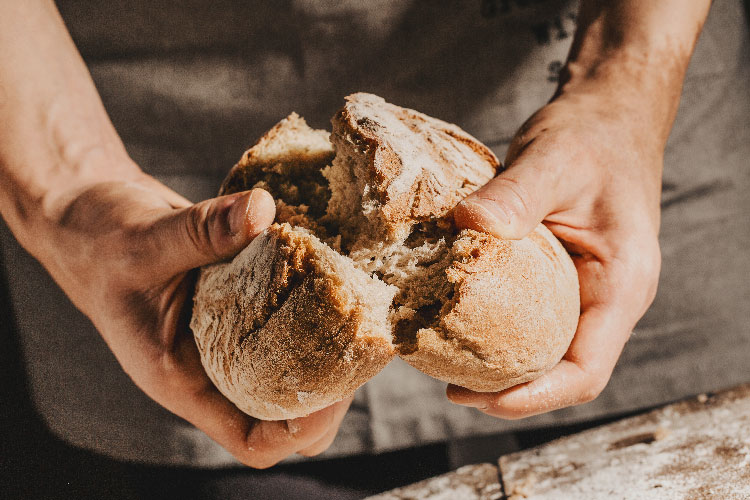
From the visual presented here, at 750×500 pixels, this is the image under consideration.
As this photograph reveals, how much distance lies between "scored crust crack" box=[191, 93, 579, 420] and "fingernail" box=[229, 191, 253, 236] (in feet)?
0.13

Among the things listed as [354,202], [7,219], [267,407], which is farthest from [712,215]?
[7,219]

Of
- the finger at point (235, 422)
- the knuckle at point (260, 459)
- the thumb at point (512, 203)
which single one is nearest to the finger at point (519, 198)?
the thumb at point (512, 203)

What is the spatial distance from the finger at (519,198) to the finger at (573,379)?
0.92 feet

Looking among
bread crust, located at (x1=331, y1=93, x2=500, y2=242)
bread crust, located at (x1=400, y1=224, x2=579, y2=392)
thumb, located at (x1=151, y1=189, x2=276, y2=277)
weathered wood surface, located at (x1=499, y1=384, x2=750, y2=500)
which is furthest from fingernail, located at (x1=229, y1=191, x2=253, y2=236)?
weathered wood surface, located at (x1=499, y1=384, x2=750, y2=500)

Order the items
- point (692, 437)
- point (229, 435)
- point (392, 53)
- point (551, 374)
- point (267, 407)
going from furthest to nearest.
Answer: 1. point (392, 53)
2. point (692, 437)
3. point (229, 435)
4. point (551, 374)
5. point (267, 407)

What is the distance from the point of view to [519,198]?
934 millimetres

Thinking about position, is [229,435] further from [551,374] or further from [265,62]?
[265,62]

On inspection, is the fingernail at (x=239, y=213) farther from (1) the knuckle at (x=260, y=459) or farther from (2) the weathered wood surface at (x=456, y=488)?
(2) the weathered wood surface at (x=456, y=488)

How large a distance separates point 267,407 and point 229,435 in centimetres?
34

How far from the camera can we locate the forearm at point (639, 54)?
148 centimetres

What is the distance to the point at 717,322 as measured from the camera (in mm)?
1958

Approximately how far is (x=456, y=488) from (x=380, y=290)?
87 centimetres

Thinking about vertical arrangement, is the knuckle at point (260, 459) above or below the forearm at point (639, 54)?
below

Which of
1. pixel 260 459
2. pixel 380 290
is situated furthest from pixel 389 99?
pixel 260 459
